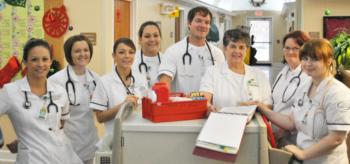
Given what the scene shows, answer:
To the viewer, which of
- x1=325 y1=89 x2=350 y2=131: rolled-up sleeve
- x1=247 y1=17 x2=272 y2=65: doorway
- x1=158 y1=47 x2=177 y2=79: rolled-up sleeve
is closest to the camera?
x1=325 y1=89 x2=350 y2=131: rolled-up sleeve

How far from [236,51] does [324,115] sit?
575 mm

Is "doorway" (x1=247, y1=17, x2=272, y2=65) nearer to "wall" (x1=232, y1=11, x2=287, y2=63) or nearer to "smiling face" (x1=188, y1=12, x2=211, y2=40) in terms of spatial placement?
"wall" (x1=232, y1=11, x2=287, y2=63)

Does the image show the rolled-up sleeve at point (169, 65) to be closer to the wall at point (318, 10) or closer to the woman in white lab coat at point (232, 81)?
the woman in white lab coat at point (232, 81)

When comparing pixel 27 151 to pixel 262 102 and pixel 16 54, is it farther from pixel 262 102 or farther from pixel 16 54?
pixel 16 54

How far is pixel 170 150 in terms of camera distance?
1711 millimetres

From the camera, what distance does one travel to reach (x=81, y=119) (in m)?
2.82

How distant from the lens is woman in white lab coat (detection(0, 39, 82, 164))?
7.66ft

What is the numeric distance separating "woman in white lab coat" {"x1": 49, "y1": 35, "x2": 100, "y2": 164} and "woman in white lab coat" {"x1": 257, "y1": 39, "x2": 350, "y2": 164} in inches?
56.3

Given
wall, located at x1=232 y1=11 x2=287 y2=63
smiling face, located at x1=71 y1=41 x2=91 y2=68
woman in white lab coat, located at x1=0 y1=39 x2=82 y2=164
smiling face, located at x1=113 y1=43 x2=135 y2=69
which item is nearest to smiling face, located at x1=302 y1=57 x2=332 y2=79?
smiling face, located at x1=113 y1=43 x2=135 y2=69

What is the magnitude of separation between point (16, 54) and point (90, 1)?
1134 mm

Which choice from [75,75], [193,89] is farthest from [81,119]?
[193,89]

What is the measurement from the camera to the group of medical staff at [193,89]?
194 centimetres

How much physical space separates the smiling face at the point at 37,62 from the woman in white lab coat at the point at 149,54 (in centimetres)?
77

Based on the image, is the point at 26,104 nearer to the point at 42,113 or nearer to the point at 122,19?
the point at 42,113
